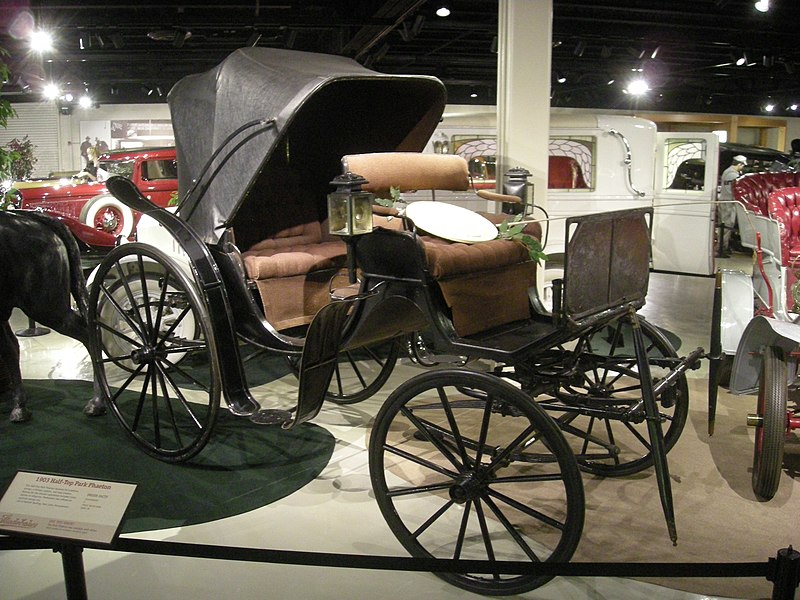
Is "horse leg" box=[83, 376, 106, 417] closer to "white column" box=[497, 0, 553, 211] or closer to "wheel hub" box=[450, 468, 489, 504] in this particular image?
"wheel hub" box=[450, 468, 489, 504]

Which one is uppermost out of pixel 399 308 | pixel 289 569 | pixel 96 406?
pixel 399 308

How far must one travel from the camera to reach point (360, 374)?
4.61m

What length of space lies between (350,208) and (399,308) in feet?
1.49

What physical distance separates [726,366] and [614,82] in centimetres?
913

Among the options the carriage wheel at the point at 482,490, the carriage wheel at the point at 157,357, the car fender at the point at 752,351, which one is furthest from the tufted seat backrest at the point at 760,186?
the carriage wheel at the point at 157,357

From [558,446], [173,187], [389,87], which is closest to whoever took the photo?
[558,446]

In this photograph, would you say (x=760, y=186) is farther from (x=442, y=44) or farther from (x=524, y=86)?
(x=442, y=44)

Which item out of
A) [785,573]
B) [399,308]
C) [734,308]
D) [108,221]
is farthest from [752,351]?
[108,221]

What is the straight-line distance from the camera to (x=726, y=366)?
13.4 ft

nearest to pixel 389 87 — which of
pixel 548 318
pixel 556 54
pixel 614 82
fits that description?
pixel 548 318

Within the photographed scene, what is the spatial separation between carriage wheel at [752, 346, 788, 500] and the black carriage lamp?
1.75 meters

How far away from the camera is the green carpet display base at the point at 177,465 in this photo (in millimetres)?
3156

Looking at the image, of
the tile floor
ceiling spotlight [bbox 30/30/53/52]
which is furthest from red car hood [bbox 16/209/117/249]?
the tile floor

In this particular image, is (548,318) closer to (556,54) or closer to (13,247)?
(13,247)
